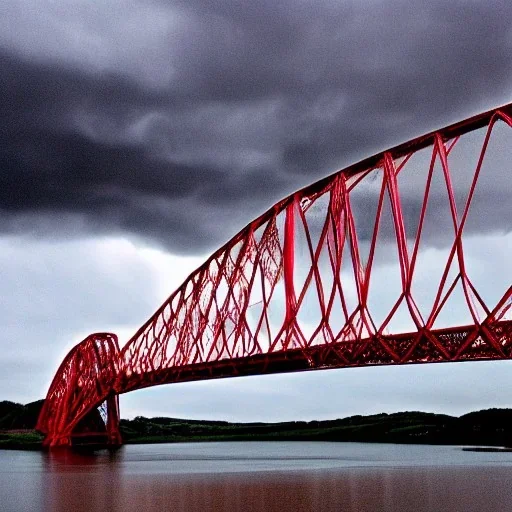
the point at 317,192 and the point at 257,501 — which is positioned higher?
the point at 317,192

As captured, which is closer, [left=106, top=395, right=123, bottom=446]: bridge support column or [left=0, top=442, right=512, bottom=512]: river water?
[left=0, top=442, right=512, bottom=512]: river water

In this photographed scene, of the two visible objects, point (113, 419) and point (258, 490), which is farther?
point (113, 419)

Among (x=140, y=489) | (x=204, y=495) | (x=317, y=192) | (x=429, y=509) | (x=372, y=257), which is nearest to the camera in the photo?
(x=429, y=509)

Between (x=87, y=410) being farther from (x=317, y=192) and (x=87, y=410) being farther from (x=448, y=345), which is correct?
(x=448, y=345)

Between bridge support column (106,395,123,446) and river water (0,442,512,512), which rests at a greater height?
bridge support column (106,395,123,446)

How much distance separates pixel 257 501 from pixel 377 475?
20.8m

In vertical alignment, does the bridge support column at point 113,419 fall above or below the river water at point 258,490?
above

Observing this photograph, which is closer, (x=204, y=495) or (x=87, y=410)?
(x=204, y=495)

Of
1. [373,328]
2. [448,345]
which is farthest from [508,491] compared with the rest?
[373,328]

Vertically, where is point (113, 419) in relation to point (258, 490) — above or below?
above

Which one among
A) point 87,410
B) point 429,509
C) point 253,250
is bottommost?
point 429,509

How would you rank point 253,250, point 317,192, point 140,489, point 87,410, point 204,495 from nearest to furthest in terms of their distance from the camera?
point 204,495
point 140,489
point 317,192
point 253,250
point 87,410

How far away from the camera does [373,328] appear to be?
53.8 meters

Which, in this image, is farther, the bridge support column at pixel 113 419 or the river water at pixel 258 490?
the bridge support column at pixel 113 419
